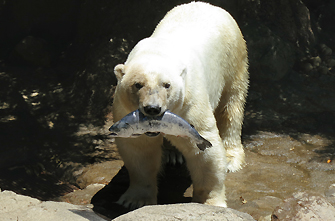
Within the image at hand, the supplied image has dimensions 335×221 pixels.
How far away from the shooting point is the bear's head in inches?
108

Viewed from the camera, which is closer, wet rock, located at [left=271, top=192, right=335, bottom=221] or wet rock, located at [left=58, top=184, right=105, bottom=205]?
wet rock, located at [left=271, top=192, right=335, bottom=221]

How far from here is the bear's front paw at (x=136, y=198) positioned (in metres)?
3.66

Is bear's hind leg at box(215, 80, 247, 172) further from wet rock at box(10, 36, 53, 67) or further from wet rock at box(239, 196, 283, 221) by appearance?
wet rock at box(10, 36, 53, 67)

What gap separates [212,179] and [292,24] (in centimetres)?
495

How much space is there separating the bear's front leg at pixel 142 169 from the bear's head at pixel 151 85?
62 cm

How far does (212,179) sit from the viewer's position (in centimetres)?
351

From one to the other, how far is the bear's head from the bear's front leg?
620 mm

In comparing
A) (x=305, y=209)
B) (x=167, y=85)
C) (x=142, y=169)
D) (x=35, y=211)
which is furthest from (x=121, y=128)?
(x=305, y=209)

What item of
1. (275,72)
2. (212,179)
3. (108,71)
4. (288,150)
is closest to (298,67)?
(275,72)

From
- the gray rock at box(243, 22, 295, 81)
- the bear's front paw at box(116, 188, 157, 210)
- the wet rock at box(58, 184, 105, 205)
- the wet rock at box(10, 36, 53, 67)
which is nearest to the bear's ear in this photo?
the bear's front paw at box(116, 188, 157, 210)

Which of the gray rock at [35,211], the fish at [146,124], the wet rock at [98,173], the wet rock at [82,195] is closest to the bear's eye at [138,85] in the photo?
the fish at [146,124]

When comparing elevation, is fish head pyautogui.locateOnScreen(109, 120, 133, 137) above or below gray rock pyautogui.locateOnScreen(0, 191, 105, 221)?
above

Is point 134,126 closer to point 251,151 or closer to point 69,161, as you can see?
point 69,161

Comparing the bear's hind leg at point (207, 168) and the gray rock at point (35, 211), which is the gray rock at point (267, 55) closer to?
the bear's hind leg at point (207, 168)
